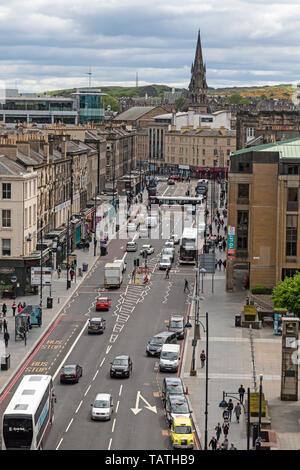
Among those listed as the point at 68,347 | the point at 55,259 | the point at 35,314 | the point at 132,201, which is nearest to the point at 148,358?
the point at 68,347

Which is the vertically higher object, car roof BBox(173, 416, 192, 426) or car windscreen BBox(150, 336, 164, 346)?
car roof BBox(173, 416, 192, 426)

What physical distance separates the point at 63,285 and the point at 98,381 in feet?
116

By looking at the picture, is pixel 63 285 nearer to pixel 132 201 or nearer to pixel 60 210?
pixel 60 210

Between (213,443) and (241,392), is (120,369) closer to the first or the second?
(241,392)

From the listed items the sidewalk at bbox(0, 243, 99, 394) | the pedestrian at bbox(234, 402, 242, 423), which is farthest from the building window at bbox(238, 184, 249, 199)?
the pedestrian at bbox(234, 402, 242, 423)

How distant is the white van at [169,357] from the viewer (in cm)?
6650

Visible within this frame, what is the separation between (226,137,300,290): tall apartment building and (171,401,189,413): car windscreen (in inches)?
1478

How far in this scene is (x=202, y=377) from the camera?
6500cm

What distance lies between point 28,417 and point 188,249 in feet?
231

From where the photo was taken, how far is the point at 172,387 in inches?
2303

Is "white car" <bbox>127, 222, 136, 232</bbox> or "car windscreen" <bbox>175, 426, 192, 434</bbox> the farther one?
"white car" <bbox>127, 222, 136, 232</bbox>

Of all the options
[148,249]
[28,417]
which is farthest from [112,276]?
[28,417]

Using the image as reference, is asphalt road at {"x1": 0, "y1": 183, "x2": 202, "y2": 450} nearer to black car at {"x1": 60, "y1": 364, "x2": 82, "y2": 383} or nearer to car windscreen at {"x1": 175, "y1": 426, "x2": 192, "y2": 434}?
black car at {"x1": 60, "y1": 364, "x2": 82, "y2": 383}

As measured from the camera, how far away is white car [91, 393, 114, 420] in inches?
2175
